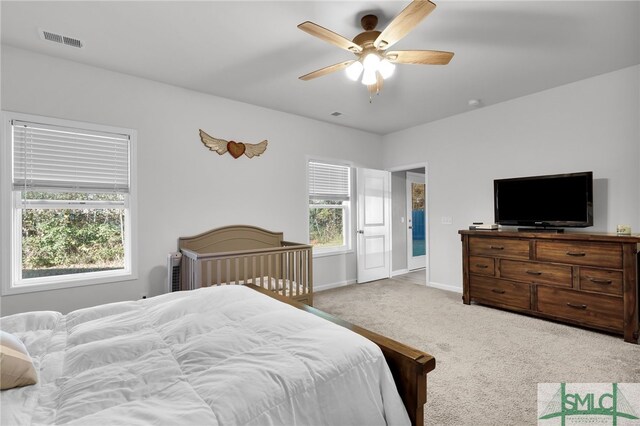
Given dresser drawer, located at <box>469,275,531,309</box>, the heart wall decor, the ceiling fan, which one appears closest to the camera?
the ceiling fan

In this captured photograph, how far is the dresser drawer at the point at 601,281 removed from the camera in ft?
9.44

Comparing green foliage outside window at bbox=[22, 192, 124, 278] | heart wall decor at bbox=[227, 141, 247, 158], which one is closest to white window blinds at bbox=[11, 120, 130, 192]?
green foliage outside window at bbox=[22, 192, 124, 278]

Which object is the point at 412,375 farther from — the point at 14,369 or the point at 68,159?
the point at 68,159

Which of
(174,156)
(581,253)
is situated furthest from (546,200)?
(174,156)

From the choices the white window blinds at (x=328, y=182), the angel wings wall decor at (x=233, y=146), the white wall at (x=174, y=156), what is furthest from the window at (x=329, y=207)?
the angel wings wall decor at (x=233, y=146)

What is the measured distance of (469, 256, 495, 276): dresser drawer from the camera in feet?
12.5

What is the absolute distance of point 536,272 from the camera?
3.42 metres

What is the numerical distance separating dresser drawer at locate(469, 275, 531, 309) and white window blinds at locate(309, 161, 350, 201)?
91.9 inches

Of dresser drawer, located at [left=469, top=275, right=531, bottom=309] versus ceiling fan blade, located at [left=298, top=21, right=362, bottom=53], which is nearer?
ceiling fan blade, located at [left=298, top=21, right=362, bottom=53]

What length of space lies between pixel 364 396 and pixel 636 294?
310 cm

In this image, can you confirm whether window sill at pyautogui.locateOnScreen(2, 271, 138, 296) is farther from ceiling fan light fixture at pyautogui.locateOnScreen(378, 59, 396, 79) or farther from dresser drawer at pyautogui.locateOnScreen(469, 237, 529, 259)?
dresser drawer at pyautogui.locateOnScreen(469, 237, 529, 259)

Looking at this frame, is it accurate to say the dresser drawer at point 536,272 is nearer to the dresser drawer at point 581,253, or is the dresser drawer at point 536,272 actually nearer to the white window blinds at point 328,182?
the dresser drawer at point 581,253

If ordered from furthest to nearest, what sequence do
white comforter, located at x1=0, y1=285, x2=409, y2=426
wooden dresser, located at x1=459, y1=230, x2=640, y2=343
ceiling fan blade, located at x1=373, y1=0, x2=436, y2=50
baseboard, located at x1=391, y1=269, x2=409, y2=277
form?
baseboard, located at x1=391, y1=269, x2=409, y2=277
wooden dresser, located at x1=459, y1=230, x2=640, y2=343
ceiling fan blade, located at x1=373, y1=0, x2=436, y2=50
white comforter, located at x1=0, y1=285, x2=409, y2=426

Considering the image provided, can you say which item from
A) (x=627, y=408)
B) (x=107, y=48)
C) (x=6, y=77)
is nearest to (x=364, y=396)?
(x=627, y=408)
